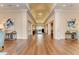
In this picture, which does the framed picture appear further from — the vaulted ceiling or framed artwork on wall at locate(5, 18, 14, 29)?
framed artwork on wall at locate(5, 18, 14, 29)

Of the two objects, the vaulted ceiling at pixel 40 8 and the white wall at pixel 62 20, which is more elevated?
the vaulted ceiling at pixel 40 8

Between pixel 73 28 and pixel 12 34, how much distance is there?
19.3 ft

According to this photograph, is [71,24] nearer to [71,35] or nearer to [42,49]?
[71,35]

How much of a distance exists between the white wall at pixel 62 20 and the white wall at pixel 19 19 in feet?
9.92

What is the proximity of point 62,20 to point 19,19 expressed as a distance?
409 cm

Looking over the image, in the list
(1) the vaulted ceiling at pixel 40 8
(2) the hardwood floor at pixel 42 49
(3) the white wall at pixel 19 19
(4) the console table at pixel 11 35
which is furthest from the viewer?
(3) the white wall at pixel 19 19

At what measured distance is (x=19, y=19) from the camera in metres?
16.1

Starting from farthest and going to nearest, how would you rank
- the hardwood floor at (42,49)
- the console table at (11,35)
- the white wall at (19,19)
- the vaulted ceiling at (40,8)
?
1. the white wall at (19,19)
2. the console table at (11,35)
3. the vaulted ceiling at (40,8)
4. the hardwood floor at (42,49)

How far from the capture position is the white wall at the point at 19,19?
16.0 meters

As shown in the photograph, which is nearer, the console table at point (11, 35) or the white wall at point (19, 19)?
the console table at point (11, 35)

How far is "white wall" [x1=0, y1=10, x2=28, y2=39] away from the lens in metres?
16.0

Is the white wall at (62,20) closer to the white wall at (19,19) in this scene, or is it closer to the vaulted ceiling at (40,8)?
the vaulted ceiling at (40,8)

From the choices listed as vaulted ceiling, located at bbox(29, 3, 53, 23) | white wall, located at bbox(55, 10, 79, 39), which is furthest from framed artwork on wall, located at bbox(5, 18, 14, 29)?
white wall, located at bbox(55, 10, 79, 39)

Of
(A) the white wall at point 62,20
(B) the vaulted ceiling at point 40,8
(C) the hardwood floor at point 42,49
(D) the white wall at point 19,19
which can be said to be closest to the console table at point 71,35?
(A) the white wall at point 62,20
